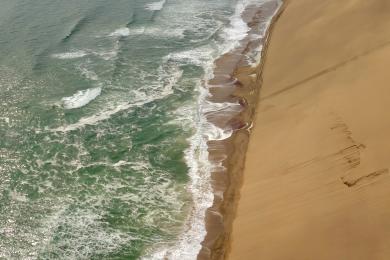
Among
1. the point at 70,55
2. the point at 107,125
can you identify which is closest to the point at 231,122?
the point at 107,125

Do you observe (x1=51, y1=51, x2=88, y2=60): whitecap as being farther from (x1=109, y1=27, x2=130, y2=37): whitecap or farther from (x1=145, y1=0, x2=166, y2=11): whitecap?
(x1=145, y1=0, x2=166, y2=11): whitecap

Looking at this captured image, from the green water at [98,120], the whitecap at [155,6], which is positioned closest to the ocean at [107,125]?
the green water at [98,120]

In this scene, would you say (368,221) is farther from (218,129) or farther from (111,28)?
(111,28)

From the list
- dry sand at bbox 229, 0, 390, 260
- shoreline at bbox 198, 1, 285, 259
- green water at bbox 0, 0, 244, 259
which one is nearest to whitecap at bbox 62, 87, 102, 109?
green water at bbox 0, 0, 244, 259

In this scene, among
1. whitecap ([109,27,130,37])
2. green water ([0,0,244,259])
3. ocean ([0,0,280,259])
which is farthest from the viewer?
whitecap ([109,27,130,37])

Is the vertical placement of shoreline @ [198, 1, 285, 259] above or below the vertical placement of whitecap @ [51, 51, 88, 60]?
below

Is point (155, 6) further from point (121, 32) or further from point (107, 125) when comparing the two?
point (107, 125)

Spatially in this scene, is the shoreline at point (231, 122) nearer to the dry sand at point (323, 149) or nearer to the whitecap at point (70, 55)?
the dry sand at point (323, 149)
